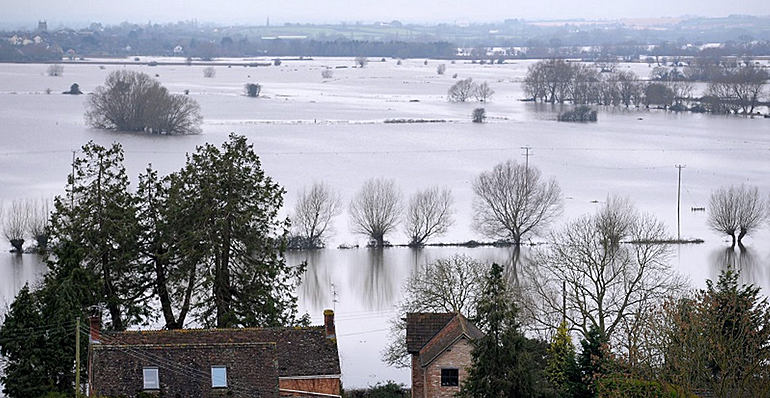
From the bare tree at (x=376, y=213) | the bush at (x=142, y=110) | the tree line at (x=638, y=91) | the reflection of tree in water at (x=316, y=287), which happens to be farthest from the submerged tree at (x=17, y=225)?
the tree line at (x=638, y=91)

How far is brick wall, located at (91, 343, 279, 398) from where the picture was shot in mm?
11078

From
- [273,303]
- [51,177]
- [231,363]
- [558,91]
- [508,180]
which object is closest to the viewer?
[231,363]

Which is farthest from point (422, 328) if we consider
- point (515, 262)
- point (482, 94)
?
point (482, 94)

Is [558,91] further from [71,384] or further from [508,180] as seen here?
[71,384]

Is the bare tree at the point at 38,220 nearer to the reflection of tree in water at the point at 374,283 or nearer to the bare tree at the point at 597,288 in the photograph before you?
the reflection of tree in water at the point at 374,283

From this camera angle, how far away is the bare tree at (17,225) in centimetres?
2359

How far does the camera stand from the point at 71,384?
1235 cm

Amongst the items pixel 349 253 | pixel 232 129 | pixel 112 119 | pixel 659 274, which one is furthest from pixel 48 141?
pixel 659 274

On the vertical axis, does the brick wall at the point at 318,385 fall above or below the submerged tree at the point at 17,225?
above

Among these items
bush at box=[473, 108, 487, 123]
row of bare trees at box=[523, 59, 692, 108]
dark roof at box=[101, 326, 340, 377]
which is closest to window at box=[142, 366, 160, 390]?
dark roof at box=[101, 326, 340, 377]

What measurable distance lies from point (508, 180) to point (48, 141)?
2154 centimetres

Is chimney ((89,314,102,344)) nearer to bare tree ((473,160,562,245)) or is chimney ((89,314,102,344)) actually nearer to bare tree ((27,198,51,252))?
bare tree ((27,198,51,252))

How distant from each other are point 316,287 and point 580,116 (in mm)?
37194

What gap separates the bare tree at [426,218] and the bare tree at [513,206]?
2.80 feet
